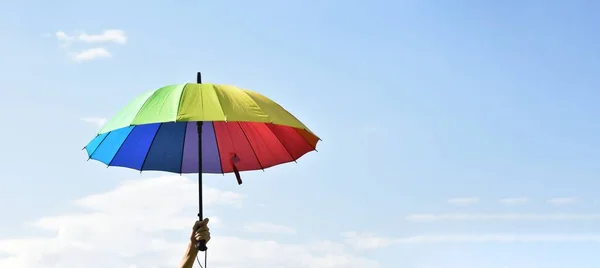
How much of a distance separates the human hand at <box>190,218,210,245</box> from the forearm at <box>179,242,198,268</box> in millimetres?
64

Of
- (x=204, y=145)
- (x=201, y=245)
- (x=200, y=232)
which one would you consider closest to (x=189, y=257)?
(x=201, y=245)

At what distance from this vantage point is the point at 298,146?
7.45 m

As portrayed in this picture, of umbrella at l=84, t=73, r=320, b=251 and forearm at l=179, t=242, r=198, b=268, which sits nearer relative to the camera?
forearm at l=179, t=242, r=198, b=268

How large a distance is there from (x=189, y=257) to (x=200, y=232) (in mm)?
247

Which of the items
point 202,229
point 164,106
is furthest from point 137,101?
point 202,229

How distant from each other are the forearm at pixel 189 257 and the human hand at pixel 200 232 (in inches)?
2.5

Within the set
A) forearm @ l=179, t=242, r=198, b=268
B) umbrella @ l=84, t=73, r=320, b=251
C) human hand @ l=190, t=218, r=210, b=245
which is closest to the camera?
forearm @ l=179, t=242, r=198, b=268

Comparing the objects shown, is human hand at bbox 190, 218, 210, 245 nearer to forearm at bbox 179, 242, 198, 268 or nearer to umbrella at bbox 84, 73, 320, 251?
forearm at bbox 179, 242, 198, 268

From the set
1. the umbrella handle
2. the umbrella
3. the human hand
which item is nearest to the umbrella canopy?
the umbrella

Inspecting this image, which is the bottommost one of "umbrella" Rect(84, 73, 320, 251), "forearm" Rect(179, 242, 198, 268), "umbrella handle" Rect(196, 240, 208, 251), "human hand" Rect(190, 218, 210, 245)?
"forearm" Rect(179, 242, 198, 268)

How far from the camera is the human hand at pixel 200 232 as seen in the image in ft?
18.8

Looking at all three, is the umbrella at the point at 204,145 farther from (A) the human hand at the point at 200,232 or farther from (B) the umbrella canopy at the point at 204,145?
(A) the human hand at the point at 200,232

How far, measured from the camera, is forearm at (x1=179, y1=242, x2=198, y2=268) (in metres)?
5.57

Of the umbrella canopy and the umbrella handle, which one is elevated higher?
the umbrella canopy
